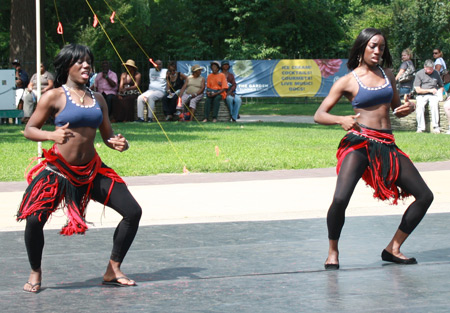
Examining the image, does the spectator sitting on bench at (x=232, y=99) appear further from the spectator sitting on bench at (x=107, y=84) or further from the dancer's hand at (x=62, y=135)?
the dancer's hand at (x=62, y=135)

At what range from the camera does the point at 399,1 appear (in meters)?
46.9

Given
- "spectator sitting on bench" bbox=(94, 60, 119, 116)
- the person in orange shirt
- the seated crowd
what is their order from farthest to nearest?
the person in orange shirt, the seated crowd, "spectator sitting on bench" bbox=(94, 60, 119, 116)

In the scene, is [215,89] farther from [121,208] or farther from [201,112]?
[121,208]

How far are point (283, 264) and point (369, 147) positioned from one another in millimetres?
1136

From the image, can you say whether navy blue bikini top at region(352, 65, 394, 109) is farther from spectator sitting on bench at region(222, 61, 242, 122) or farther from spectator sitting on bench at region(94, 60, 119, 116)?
spectator sitting on bench at region(222, 61, 242, 122)

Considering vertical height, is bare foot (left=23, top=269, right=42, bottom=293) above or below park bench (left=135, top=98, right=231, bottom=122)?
above

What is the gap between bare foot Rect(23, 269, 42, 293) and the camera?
18.4 ft

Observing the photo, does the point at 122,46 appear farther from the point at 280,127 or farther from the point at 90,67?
the point at 90,67

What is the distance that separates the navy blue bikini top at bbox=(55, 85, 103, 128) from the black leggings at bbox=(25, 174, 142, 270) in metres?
0.38

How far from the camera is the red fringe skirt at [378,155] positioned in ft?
20.5

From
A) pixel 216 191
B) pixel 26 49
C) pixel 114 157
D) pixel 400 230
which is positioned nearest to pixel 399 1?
pixel 26 49

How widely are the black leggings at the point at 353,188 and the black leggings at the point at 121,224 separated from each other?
59.3 inches

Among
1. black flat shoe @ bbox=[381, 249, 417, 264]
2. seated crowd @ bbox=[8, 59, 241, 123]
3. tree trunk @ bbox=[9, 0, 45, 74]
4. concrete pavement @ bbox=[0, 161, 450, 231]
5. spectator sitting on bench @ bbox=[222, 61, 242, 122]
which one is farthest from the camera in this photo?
tree trunk @ bbox=[9, 0, 45, 74]

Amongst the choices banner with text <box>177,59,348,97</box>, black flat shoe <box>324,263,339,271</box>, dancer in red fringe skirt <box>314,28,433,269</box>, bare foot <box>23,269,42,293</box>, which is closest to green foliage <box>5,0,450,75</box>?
banner with text <box>177,59,348,97</box>
